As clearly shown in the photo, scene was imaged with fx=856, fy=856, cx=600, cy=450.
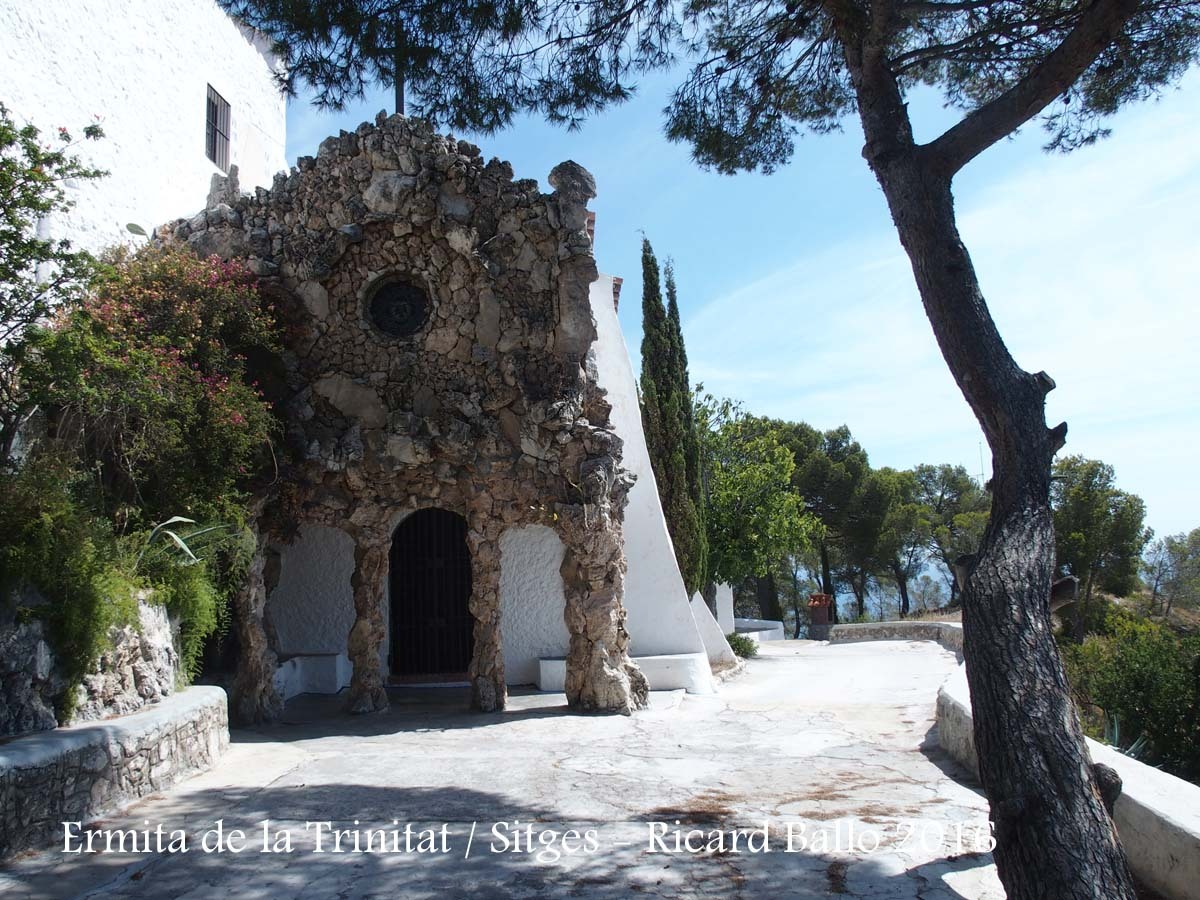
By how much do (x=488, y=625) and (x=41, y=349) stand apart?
5.57 m

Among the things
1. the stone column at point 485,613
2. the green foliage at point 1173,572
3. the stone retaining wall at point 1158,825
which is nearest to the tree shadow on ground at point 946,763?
the stone retaining wall at point 1158,825

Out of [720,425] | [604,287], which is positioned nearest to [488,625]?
[604,287]

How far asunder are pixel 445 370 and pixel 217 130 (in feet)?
24.5

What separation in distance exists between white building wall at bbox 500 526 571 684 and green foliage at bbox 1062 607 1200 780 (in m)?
6.88

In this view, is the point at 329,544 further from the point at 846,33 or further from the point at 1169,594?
the point at 1169,594

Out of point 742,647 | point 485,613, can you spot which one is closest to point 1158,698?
point 485,613

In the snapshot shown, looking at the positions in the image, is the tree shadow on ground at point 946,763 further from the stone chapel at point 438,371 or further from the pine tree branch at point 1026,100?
the pine tree branch at point 1026,100

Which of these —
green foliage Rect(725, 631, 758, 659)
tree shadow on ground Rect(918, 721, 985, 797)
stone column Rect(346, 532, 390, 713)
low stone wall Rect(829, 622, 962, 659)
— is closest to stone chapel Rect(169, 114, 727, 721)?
stone column Rect(346, 532, 390, 713)

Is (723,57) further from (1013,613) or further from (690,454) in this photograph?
(690,454)

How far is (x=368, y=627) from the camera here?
33.9ft

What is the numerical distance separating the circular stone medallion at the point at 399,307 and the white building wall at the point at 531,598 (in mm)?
3429

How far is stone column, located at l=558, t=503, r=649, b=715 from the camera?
10.2m

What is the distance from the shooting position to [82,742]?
5141mm

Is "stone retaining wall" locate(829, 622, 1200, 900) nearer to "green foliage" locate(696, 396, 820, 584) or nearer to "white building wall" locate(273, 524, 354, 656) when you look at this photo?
"white building wall" locate(273, 524, 354, 656)
